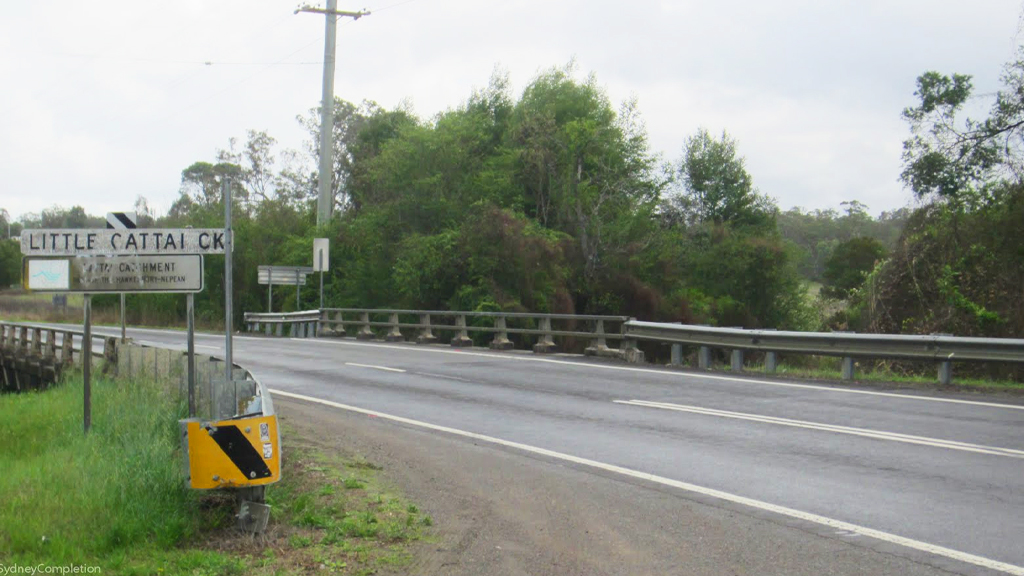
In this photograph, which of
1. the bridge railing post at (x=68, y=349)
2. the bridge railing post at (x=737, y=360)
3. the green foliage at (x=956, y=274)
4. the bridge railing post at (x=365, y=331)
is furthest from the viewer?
the bridge railing post at (x=365, y=331)

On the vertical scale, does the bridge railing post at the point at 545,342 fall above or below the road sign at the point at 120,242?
below

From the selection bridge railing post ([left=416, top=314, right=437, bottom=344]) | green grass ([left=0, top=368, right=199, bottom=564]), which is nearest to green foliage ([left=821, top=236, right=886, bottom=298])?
bridge railing post ([left=416, top=314, right=437, bottom=344])

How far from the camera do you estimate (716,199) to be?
203 feet

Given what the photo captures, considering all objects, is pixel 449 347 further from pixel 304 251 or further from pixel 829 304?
pixel 829 304

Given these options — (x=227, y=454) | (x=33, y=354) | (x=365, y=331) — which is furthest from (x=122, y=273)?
(x=365, y=331)

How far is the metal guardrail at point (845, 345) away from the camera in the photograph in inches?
571

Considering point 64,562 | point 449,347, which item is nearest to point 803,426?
point 64,562

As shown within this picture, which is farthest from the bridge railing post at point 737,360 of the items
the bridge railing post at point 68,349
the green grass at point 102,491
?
the bridge railing post at point 68,349

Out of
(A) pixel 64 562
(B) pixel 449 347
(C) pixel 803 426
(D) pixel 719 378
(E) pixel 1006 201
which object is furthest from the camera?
(B) pixel 449 347

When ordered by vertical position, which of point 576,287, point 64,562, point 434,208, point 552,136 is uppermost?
point 552,136

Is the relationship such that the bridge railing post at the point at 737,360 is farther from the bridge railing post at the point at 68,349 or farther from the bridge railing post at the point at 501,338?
the bridge railing post at the point at 68,349

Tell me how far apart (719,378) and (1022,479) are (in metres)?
8.16

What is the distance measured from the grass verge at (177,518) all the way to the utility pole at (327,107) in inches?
1309

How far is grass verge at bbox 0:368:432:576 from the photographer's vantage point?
6188 mm
